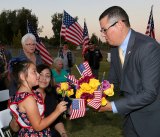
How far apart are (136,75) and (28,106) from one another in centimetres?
116

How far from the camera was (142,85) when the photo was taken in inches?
116

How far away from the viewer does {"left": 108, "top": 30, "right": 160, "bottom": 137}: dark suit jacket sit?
2.90m

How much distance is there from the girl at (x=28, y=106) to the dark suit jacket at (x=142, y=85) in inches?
28.9

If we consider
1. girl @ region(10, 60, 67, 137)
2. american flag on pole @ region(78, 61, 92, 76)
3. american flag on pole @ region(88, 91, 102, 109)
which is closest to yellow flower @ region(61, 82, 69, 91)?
girl @ region(10, 60, 67, 137)

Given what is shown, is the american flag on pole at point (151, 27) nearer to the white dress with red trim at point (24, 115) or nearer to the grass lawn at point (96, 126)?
the grass lawn at point (96, 126)

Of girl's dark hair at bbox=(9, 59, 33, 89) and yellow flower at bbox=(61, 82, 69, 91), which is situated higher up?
girl's dark hair at bbox=(9, 59, 33, 89)

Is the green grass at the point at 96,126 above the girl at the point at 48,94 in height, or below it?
below

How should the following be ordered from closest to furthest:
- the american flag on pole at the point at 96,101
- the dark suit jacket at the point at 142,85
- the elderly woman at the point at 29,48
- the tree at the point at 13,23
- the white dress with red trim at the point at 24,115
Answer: the dark suit jacket at the point at 142,85 < the american flag on pole at the point at 96,101 < the white dress with red trim at the point at 24,115 < the elderly woman at the point at 29,48 < the tree at the point at 13,23

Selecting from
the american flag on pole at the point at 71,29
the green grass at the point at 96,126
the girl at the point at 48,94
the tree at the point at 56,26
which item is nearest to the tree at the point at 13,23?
the tree at the point at 56,26

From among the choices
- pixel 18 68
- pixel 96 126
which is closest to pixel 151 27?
pixel 96 126

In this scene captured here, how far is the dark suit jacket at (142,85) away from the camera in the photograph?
9.51 ft

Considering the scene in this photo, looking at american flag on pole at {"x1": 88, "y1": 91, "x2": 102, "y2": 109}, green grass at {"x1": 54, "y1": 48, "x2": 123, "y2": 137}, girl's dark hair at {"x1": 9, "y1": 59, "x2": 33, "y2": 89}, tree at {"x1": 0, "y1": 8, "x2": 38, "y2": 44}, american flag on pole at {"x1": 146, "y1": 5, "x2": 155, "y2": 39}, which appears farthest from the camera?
tree at {"x1": 0, "y1": 8, "x2": 38, "y2": 44}

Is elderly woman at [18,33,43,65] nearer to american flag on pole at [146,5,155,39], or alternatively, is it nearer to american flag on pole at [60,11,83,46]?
american flag on pole at [60,11,83,46]

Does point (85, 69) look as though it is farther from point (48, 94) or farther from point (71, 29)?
point (71, 29)
